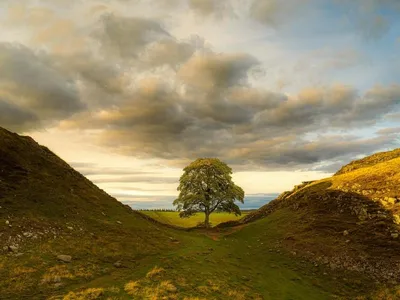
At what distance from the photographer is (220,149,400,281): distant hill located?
33969mm

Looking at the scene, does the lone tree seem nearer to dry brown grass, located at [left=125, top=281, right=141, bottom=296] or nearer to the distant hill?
the distant hill

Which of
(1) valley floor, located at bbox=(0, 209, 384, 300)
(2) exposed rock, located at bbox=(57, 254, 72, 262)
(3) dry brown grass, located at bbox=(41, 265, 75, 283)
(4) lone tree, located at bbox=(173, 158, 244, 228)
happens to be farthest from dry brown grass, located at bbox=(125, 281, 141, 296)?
(4) lone tree, located at bbox=(173, 158, 244, 228)

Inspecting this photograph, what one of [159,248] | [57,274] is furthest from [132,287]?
[159,248]

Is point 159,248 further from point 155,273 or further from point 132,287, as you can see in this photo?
point 132,287

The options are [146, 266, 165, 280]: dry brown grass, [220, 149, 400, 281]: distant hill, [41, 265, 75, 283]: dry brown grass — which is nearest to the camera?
[41, 265, 75, 283]: dry brown grass

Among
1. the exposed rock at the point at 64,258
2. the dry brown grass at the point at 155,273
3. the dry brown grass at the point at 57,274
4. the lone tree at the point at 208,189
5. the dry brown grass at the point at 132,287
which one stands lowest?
the dry brown grass at the point at 132,287

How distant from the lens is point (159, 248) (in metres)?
34.9

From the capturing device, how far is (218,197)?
66438 millimetres

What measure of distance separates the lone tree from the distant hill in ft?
40.7

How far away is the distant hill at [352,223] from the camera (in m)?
34.0

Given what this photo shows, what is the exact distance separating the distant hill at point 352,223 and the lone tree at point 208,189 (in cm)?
1241

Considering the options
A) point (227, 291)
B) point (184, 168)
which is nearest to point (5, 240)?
point (227, 291)

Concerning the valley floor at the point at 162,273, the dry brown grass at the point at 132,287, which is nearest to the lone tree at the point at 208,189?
the valley floor at the point at 162,273

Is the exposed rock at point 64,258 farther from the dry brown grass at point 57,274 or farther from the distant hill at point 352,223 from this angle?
the distant hill at point 352,223
